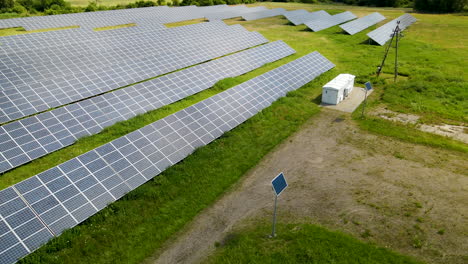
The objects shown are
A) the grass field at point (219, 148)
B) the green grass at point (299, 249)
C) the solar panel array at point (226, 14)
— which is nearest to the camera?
the green grass at point (299, 249)

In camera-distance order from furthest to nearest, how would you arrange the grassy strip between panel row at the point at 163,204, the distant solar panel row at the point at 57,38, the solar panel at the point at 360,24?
the solar panel at the point at 360,24 < the distant solar panel row at the point at 57,38 < the grassy strip between panel row at the point at 163,204

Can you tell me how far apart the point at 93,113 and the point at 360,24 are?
196 feet

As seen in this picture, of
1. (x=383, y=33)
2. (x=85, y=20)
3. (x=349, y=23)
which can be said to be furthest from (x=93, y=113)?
(x=349, y=23)

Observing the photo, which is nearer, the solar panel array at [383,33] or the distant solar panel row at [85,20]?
the distant solar panel row at [85,20]

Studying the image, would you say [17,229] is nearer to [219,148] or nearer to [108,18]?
[219,148]

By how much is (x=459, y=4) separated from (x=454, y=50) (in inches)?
1914

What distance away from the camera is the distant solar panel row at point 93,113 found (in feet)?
Answer: 65.0

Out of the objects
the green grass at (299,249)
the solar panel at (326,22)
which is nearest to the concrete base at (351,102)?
the green grass at (299,249)

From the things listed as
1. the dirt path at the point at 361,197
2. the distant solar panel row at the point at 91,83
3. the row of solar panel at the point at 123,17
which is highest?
the row of solar panel at the point at 123,17

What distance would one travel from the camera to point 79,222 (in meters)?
14.5

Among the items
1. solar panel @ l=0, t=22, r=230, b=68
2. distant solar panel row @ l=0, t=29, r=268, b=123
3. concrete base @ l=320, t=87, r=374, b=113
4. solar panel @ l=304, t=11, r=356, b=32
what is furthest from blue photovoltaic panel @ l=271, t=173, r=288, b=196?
solar panel @ l=304, t=11, r=356, b=32

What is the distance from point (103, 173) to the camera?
55.3 ft

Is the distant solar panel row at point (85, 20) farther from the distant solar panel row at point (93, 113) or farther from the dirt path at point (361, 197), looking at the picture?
the dirt path at point (361, 197)

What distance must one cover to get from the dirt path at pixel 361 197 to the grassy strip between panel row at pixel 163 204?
2.46 ft
